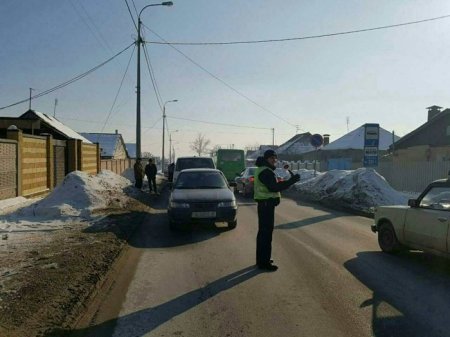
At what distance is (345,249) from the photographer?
8977 mm

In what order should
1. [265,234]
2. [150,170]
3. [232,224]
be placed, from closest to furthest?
1. [265,234]
2. [232,224]
3. [150,170]

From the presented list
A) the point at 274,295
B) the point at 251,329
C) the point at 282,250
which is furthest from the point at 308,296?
the point at 282,250

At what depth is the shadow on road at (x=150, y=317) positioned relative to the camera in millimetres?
4582

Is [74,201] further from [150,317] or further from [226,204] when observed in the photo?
[150,317]

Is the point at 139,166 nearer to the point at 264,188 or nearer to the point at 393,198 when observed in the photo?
the point at 393,198

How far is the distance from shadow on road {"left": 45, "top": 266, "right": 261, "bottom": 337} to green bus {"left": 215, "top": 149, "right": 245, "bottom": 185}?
26.8 meters

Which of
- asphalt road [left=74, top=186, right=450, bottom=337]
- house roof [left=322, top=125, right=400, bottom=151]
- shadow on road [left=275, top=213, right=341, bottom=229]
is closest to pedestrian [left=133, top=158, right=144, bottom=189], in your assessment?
shadow on road [left=275, top=213, right=341, bottom=229]

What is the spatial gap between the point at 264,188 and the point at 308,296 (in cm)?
217

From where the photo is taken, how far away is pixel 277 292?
5.98m

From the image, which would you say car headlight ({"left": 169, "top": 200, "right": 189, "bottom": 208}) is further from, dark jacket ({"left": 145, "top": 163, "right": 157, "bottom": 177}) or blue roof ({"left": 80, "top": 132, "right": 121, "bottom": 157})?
blue roof ({"left": 80, "top": 132, "right": 121, "bottom": 157})

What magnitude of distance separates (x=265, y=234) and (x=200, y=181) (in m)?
5.53

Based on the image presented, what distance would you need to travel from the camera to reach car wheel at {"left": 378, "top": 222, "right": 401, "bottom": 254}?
27.3 ft

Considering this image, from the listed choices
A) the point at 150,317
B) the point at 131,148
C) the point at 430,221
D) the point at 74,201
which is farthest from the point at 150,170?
the point at 131,148

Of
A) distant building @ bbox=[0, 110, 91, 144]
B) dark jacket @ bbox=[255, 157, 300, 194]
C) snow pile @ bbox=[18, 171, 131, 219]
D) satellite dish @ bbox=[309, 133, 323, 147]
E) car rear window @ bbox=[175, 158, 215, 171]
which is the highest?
distant building @ bbox=[0, 110, 91, 144]
